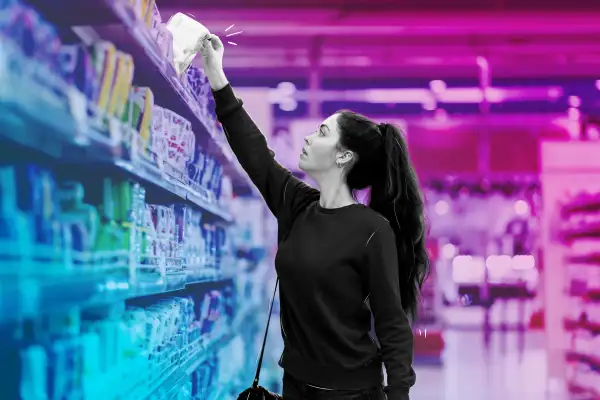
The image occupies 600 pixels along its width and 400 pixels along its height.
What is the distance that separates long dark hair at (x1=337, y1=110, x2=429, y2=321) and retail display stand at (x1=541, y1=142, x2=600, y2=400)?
444 cm

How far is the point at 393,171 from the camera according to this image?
6.85 ft

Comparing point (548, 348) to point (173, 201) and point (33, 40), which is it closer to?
point (173, 201)

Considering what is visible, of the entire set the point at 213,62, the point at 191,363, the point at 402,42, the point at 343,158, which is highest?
the point at 402,42

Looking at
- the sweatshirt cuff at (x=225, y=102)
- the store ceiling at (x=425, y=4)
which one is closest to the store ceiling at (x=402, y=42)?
the store ceiling at (x=425, y=4)

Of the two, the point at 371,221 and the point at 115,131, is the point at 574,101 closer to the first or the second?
the point at 371,221

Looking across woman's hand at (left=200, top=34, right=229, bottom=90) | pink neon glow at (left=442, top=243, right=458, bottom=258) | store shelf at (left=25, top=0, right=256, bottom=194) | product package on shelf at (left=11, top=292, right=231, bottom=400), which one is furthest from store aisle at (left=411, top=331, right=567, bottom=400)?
woman's hand at (left=200, top=34, right=229, bottom=90)

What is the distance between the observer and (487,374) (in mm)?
6504

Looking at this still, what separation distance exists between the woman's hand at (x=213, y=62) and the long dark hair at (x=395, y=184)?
377mm

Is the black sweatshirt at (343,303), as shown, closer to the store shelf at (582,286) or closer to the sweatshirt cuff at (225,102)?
the sweatshirt cuff at (225,102)

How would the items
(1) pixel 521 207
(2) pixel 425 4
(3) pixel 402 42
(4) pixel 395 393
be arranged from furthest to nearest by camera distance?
(1) pixel 521 207 < (3) pixel 402 42 < (2) pixel 425 4 < (4) pixel 395 393

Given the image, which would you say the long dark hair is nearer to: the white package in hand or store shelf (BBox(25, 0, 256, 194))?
the white package in hand

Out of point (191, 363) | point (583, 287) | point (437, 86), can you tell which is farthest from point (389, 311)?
point (583, 287)

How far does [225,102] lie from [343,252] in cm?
59

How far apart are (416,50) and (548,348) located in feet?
9.21
